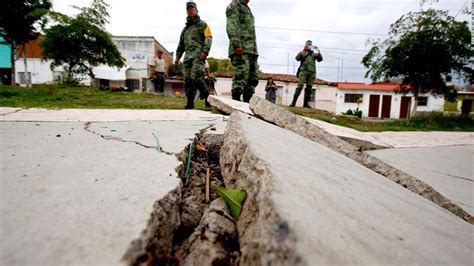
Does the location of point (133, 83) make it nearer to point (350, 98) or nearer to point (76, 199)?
point (350, 98)

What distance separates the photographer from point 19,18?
13812 millimetres

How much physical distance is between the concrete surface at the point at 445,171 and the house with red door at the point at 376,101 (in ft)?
76.8

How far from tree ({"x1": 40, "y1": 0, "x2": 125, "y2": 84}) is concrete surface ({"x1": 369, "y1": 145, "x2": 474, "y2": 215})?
534 inches

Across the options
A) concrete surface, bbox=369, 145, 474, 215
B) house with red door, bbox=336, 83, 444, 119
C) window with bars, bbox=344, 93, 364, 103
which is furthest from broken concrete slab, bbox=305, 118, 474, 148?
window with bars, bbox=344, 93, 364, 103

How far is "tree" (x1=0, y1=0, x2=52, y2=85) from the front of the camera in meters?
13.3

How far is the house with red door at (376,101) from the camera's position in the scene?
955 inches

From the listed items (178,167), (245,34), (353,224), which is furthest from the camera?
(245,34)

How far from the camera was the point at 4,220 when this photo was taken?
0.48 meters

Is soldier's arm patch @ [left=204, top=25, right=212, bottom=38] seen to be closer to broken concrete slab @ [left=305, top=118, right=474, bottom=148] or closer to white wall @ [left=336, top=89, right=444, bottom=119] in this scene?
broken concrete slab @ [left=305, top=118, right=474, bottom=148]

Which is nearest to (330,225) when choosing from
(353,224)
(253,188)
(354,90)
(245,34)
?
(353,224)

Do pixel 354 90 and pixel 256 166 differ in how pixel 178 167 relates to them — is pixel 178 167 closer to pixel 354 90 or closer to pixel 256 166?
pixel 256 166

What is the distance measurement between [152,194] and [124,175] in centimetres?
19

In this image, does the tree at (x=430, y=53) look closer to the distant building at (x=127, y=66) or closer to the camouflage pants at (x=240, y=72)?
the camouflage pants at (x=240, y=72)

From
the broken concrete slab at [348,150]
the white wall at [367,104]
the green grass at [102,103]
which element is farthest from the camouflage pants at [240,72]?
the white wall at [367,104]
